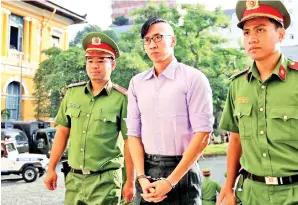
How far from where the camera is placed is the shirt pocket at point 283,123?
1212 millimetres

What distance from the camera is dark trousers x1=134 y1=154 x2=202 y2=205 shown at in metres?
1.42

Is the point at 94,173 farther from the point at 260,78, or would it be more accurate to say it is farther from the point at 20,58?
the point at 20,58

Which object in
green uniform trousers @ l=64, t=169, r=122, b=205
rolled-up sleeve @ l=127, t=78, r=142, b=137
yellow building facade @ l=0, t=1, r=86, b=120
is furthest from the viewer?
yellow building facade @ l=0, t=1, r=86, b=120

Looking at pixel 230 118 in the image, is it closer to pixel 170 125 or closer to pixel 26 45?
pixel 170 125

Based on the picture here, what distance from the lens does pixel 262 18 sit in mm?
1258

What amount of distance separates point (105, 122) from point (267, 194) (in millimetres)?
873

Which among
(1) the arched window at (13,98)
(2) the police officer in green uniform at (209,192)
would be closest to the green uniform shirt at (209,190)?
(2) the police officer in green uniform at (209,192)

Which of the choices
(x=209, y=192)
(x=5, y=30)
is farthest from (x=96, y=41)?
(x=5, y=30)

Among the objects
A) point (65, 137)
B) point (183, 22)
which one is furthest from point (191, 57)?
point (65, 137)

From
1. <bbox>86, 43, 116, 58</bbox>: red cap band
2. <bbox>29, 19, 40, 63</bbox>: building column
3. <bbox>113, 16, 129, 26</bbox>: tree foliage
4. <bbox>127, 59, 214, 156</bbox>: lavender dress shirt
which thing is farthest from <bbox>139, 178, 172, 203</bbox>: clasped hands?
<bbox>113, 16, 129, 26</bbox>: tree foliage

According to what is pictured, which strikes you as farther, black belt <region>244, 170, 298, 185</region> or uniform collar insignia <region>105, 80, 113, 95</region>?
uniform collar insignia <region>105, 80, 113, 95</region>

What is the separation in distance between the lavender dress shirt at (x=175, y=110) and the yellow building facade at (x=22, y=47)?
10907mm

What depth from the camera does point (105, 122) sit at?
1.85m

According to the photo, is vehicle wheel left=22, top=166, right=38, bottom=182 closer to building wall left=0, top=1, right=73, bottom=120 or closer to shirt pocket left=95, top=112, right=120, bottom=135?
building wall left=0, top=1, right=73, bottom=120
